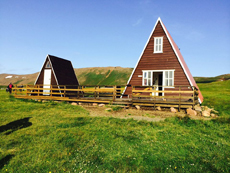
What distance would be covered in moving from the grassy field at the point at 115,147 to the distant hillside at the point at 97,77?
299ft

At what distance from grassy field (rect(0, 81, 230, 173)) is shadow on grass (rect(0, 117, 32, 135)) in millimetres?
47

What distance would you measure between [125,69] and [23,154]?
117 m

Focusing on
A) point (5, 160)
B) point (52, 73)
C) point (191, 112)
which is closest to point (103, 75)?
point (52, 73)

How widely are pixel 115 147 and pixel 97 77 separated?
110112 mm

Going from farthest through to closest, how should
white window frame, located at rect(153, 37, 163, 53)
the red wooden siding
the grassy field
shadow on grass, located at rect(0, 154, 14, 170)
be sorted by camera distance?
white window frame, located at rect(153, 37, 163, 53)
the red wooden siding
shadow on grass, located at rect(0, 154, 14, 170)
the grassy field

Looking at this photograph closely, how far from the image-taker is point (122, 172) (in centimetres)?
487

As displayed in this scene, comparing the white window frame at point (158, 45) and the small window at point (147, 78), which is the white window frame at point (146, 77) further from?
the white window frame at point (158, 45)

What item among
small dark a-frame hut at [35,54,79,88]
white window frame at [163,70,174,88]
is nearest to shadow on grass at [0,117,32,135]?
white window frame at [163,70,174,88]

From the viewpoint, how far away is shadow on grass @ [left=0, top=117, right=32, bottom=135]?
8.59 meters

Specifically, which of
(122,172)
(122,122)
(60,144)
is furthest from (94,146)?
(122,122)

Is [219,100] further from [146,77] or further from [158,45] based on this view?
[158,45]

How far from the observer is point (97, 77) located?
11544cm

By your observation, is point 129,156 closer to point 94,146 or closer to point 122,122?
point 94,146

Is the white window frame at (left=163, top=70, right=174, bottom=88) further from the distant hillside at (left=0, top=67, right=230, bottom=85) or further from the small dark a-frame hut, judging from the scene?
the distant hillside at (left=0, top=67, right=230, bottom=85)
